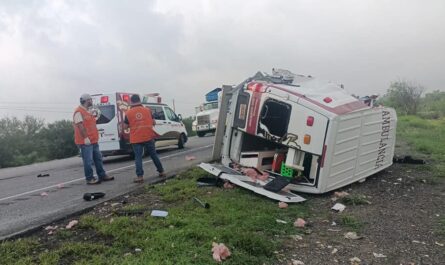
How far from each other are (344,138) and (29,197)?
6071 mm

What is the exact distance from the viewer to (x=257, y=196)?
6520 mm

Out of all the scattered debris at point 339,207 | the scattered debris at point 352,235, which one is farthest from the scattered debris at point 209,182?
the scattered debris at point 352,235

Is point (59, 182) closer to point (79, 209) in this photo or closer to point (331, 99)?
point (79, 209)

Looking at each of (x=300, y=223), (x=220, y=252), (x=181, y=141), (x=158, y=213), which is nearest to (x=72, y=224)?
(x=158, y=213)

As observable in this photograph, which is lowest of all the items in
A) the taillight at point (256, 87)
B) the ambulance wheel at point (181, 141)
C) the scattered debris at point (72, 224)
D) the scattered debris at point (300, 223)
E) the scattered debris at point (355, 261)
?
the ambulance wheel at point (181, 141)

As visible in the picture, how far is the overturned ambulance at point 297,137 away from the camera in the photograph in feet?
21.3

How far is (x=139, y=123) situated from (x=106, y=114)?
5.00 meters

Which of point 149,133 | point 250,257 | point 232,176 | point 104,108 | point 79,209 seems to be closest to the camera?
point 250,257

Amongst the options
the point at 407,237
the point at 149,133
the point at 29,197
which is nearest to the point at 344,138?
the point at 407,237

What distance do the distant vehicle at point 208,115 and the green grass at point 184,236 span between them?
1784cm

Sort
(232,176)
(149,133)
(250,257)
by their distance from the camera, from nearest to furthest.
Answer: (250,257), (232,176), (149,133)

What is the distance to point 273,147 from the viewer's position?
8.22m

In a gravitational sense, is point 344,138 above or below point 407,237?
above

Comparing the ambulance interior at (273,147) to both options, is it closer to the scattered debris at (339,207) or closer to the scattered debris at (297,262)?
the scattered debris at (339,207)
